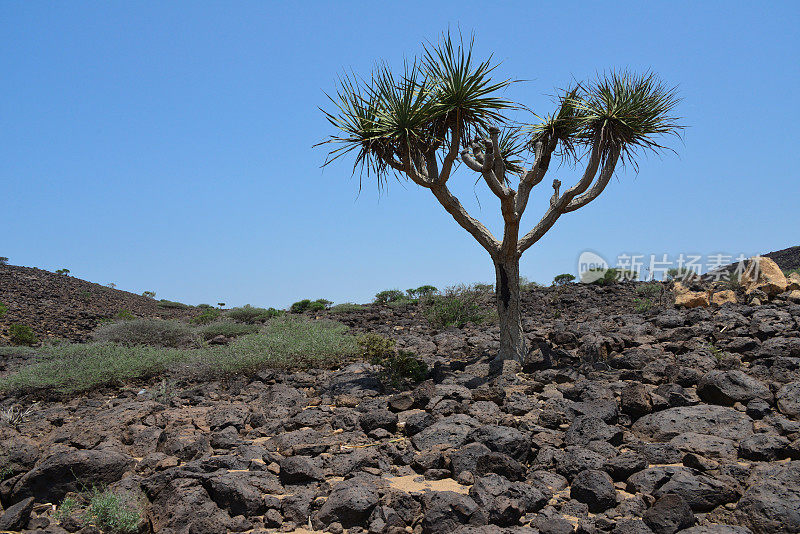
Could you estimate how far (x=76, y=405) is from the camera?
30.1 feet

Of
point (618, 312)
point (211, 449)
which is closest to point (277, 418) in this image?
point (211, 449)

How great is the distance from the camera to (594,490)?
452 centimetres

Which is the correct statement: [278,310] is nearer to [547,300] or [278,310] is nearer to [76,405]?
[547,300]

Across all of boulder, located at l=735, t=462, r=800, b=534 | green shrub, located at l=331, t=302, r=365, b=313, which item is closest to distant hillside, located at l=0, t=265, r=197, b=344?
green shrub, located at l=331, t=302, r=365, b=313

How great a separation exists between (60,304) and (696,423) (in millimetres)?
25432

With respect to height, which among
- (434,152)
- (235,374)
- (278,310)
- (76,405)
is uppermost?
(434,152)

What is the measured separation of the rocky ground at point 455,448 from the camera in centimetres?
440

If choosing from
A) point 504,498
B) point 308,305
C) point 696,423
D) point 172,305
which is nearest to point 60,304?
point 172,305

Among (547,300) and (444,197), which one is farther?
(547,300)

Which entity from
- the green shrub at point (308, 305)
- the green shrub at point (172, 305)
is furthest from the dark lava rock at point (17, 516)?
the green shrub at point (172, 305)

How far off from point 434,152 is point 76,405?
23.0 feet

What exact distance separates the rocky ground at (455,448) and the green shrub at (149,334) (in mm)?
5280

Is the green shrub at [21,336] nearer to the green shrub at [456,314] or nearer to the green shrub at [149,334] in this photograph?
the green shrub at [149,334]

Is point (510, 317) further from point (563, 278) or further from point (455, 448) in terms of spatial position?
point (563, 278)
